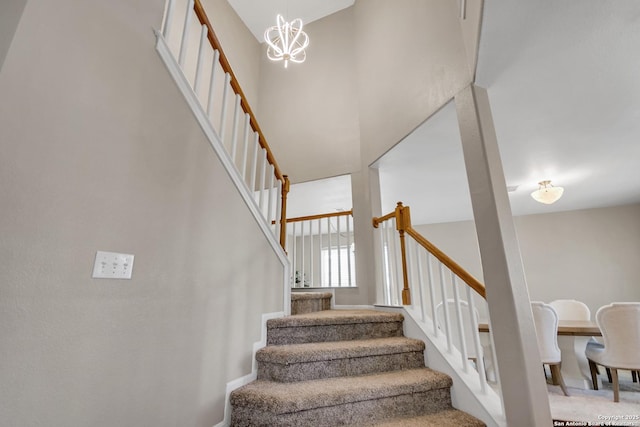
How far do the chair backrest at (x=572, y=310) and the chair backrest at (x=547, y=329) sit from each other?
4.97 ft

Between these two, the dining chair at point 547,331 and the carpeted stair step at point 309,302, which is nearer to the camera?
the carpeted stair step at point 309,302

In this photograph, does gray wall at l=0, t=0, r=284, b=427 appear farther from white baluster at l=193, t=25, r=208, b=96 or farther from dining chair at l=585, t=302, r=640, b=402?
dining chair at l=585, t=302, r=640, b=402

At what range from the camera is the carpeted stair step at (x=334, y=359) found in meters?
1.79

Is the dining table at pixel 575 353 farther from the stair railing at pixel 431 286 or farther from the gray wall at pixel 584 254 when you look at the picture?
the gray wall at pixel 584 254

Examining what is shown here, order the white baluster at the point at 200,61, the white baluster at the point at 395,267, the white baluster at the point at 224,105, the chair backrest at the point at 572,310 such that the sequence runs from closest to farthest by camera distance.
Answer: the white baluster at the point at 200,61, the white baluster at the point at 224,105, the white baluster at the point at 395,267, the chair backrest at the point at 572,310

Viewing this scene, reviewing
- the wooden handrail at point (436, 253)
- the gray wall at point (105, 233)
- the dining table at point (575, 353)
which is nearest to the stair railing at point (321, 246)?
the wooden handrail at point (436, 253)

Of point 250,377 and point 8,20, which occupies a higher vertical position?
point 8,20

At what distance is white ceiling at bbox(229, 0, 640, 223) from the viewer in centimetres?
148

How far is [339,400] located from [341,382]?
0.60 feet

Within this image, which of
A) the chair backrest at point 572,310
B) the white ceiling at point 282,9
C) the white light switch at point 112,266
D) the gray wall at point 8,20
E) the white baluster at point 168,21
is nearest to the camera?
the gray wall at point 8,20

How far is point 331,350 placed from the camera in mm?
1846

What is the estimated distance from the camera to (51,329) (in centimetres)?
96

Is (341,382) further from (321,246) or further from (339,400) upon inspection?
(321,246)

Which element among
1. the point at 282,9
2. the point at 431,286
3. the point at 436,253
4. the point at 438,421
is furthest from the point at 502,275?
the point at 282,9
